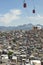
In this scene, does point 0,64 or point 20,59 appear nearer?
point 0,64

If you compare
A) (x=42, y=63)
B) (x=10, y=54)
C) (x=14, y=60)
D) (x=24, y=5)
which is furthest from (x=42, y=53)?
(x=24, y=5)

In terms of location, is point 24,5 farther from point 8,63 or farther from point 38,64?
point 8,63

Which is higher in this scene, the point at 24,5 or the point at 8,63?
the point at 24,5

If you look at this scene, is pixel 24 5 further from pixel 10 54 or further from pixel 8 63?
pixel 10 54

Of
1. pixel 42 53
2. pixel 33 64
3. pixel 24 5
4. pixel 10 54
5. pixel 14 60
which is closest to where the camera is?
pixel 24 5

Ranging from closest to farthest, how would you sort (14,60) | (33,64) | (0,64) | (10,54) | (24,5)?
(24,5) < (33,64) < (0,64) < (14,60) < (10,54)

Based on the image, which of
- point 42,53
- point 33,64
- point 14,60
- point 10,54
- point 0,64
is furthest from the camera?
point 42,53

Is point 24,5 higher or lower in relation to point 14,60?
higher

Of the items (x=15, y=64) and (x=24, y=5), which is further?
(x=15, y=64)

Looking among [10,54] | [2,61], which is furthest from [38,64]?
[10,54]
